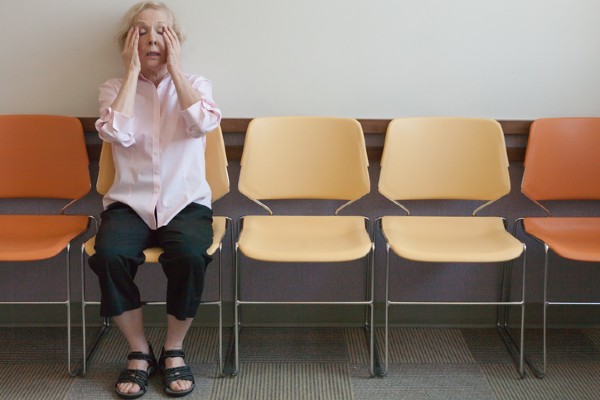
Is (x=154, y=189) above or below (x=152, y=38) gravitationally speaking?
below

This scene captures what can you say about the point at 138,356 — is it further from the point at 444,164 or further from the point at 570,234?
the point at 570,234

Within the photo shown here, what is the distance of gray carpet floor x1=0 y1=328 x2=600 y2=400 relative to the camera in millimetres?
2633

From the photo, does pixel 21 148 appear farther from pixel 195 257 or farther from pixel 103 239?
pixel 195 257

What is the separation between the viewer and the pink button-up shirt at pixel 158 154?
8.87 feet

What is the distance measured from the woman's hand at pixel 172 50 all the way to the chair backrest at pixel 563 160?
60.6 inches

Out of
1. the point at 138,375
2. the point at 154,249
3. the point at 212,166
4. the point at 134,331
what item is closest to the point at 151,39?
the point at 212,166

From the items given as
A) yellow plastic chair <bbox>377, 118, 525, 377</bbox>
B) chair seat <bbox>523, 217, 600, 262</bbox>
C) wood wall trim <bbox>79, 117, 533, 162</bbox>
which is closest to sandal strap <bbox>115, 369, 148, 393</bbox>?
wood wall trim <bbox>79, 117, 533, 162</bbox>

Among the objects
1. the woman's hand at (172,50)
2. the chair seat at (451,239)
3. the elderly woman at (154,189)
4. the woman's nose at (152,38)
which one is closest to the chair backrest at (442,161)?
the chair seat at (451,239)

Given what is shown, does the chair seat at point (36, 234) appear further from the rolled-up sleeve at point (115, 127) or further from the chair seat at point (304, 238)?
the chair seat at point (304, 238)

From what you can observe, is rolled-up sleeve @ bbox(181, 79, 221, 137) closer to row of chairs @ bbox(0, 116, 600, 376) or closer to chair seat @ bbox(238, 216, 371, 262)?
row of chairs @ bbox(0, 116, 600, 376)

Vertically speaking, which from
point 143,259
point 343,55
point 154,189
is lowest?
point 143,259

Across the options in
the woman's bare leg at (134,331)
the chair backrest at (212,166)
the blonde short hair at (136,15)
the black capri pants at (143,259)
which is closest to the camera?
the black capri pants at (143,259)

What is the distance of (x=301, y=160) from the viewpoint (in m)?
3.00

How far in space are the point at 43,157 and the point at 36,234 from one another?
0.37 m
